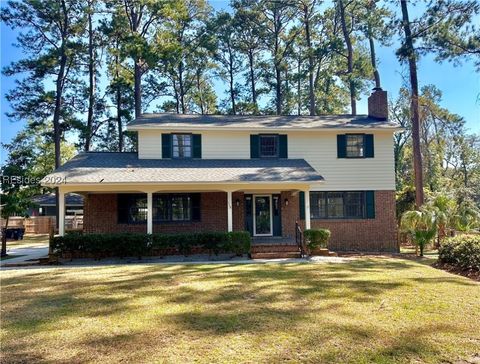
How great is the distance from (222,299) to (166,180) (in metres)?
7.20

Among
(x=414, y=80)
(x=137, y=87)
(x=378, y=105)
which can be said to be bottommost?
(x=378, y=105)

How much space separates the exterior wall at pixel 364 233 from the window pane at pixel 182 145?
638 centimetres

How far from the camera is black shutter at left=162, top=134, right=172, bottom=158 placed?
16734mm

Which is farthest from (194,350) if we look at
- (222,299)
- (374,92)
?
(374,92)

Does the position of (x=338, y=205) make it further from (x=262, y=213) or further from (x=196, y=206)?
(x=196, y=206)

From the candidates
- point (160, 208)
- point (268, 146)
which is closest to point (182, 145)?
point (160, 208)

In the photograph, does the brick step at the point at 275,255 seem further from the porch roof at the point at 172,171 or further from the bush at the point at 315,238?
the porch roof at the point at 172,171

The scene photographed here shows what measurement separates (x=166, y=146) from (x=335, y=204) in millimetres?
8032

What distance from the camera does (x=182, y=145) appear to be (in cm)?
1697

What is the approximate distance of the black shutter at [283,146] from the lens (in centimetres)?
1736

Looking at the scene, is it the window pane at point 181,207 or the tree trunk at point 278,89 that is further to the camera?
the tree trunk at point 278,89

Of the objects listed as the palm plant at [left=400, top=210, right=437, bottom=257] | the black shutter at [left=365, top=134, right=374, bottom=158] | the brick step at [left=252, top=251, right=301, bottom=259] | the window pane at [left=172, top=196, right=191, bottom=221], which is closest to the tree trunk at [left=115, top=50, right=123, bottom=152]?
the window pane at [left=172, top=196, right=191, bottom=221]

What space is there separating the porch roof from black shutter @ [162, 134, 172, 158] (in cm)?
45

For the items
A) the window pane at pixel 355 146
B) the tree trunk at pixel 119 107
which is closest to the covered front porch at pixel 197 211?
the window pane at pixel 355 146
